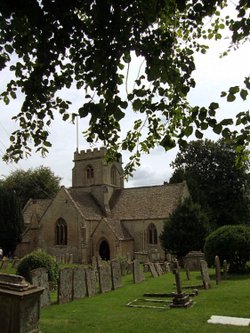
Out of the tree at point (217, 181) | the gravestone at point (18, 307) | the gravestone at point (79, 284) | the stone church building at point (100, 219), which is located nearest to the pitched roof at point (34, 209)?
the stone church building at point (100, 219)

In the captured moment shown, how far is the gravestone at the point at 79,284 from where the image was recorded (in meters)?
14.5

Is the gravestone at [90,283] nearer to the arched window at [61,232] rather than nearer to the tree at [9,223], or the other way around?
the arched window at [61,232]

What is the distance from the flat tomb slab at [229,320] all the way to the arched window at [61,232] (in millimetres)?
30556

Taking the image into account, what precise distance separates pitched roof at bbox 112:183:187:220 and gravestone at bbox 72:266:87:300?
76.0 ft

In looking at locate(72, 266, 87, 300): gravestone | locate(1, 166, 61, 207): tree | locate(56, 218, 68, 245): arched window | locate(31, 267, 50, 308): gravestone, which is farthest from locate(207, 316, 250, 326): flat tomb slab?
locate(1, 166, 61, 207): tree

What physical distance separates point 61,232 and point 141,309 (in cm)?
2868

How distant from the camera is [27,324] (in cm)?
734

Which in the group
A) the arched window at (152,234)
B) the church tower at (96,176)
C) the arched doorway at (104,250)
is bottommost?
the arched doorway at (104,250)

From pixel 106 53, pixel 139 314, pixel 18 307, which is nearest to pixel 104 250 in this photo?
pixel 139 314

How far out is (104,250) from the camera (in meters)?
37.5

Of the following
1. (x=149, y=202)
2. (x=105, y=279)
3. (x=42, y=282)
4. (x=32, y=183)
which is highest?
(x=32, y=183)

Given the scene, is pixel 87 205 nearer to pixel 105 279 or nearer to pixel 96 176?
pixel 96 176

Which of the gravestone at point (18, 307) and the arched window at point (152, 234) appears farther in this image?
the arched window at point (152, 234)

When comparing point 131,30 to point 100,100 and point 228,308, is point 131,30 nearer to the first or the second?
point 100,100
